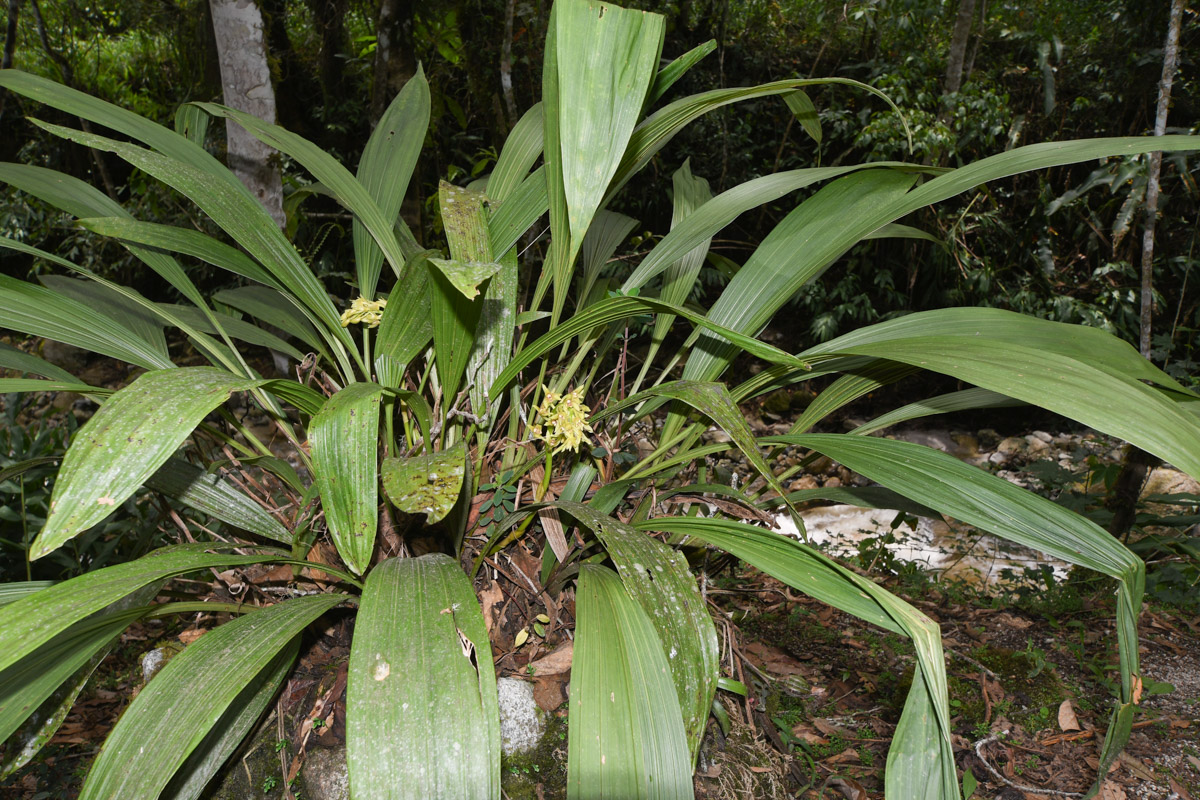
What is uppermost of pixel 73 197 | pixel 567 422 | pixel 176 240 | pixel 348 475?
pixel 73 197

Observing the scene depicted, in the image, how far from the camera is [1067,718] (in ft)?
4.23

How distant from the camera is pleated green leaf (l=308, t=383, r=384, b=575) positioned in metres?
0.59

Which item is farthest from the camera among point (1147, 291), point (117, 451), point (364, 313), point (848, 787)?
point (1147, 291)

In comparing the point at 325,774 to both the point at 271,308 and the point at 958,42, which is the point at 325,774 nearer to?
the point at 271,308

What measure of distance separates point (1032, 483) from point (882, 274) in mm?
1325

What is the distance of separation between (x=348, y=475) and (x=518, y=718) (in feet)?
1.58

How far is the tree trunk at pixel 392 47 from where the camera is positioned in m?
2.47

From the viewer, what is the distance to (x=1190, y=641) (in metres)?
1.59

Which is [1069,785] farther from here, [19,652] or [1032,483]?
[1032,483]

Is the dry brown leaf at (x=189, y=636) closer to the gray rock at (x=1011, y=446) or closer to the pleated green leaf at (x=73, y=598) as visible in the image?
the pleated green leaf at (x=73, y=598)

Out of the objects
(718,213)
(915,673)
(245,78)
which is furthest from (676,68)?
(245,78)

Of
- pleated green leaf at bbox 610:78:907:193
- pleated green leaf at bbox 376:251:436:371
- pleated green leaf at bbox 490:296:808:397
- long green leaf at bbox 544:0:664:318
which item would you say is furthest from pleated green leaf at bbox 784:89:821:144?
pleated green leaf at bbox 376:251:436:371

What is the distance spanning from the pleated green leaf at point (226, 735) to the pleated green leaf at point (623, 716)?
0.40 m

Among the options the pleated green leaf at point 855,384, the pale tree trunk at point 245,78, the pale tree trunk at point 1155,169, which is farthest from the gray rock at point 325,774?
the pale tree trunk at point 1155,169
